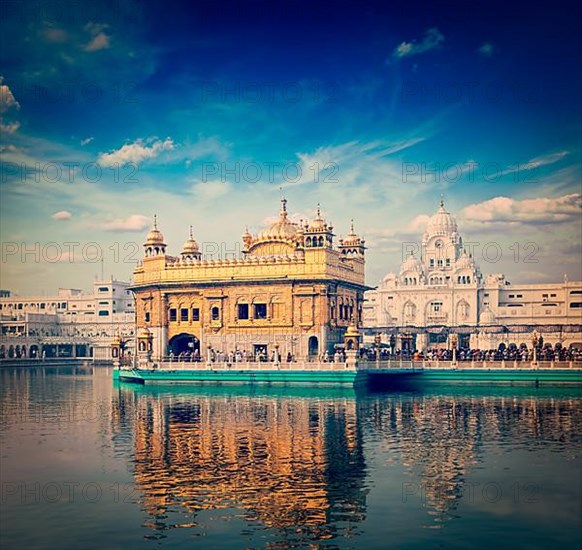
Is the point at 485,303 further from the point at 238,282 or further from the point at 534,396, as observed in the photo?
the point at 534,396

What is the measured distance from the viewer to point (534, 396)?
5084 cm

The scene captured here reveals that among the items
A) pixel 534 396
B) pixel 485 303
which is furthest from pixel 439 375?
pixel 485 303

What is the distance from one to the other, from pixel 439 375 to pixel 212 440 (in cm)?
2813

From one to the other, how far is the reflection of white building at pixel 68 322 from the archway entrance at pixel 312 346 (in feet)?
207

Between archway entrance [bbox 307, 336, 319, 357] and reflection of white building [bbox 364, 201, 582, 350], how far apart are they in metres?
64.0

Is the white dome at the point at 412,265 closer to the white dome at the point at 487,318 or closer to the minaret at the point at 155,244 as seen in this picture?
the white dome at the point at 487,318

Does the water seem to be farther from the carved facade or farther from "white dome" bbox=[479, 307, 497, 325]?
"white dome" bbox=[479, 307, 497, 325]

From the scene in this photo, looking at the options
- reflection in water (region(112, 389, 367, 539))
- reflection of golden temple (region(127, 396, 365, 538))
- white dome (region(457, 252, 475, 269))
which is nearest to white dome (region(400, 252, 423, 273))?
white dome (region(457, 252, 475, 269))

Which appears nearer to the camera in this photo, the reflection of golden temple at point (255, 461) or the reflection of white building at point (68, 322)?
the reflection of golden temple at point (255, 461)

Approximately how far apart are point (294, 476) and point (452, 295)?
11424 cm

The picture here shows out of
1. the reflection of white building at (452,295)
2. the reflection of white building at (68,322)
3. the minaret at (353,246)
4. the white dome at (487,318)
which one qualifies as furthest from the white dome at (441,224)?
the minaret at (353,246)

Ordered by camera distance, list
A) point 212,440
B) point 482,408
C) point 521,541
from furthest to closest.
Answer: point 482,408 → point 212,440 → point 521,541

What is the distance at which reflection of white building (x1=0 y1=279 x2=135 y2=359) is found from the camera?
128500 mm

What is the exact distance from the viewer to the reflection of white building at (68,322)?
128 meters
